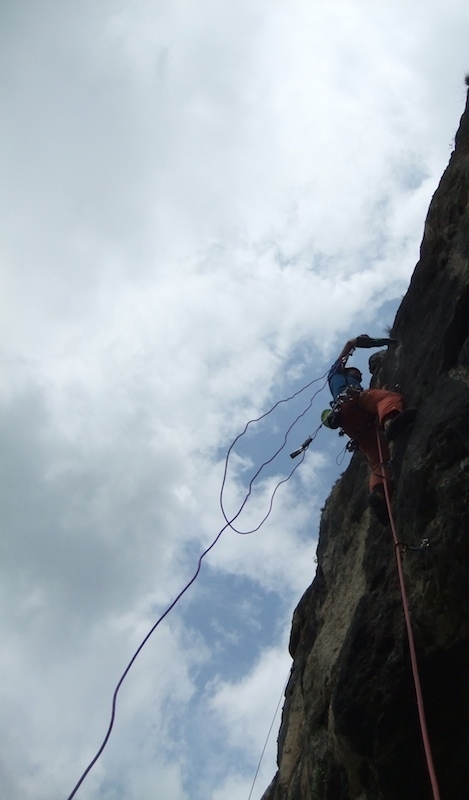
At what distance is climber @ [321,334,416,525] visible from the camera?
21.9 ft

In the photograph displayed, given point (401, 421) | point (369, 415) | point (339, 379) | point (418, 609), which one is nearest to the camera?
point (418, 609)

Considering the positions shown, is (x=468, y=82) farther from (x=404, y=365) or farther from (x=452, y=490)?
(x=452, y=490)

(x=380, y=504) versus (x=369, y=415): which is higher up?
(x=369, y=415)

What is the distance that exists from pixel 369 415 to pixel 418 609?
103 inches

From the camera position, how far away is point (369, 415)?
7723 mm

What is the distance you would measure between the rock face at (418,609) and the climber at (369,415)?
19 cm

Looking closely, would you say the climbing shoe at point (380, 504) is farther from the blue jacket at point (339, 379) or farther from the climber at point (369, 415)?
the blue jacket at point (339, 379)

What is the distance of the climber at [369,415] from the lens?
669cm

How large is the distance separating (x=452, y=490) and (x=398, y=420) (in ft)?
4.11

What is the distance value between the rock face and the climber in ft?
0.63

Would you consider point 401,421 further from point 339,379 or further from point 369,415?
point 339,379

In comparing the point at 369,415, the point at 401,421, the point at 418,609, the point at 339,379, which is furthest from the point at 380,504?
the point at 339,379

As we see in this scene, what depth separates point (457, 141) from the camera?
27.1 ft

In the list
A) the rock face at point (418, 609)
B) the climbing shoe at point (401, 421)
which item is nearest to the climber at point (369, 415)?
the climbing shoe at point (401, 421)
